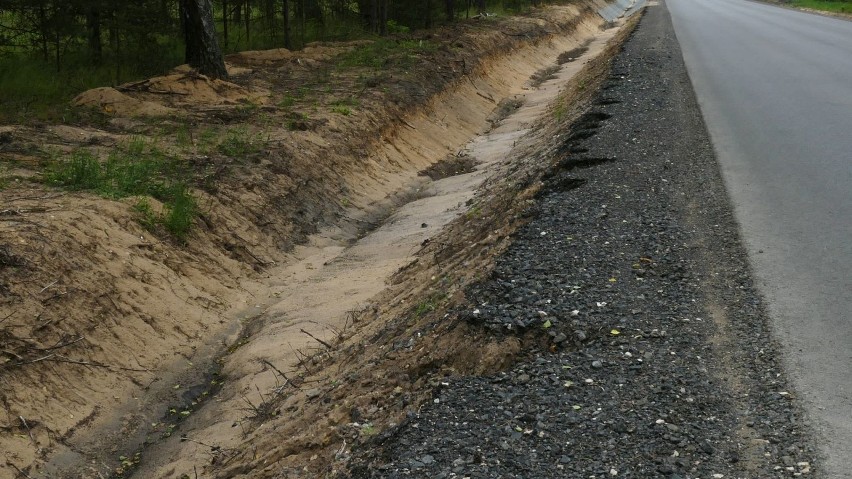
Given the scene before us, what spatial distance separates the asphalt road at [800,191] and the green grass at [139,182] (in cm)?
613

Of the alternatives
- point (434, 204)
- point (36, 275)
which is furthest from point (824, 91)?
point (36, 275)

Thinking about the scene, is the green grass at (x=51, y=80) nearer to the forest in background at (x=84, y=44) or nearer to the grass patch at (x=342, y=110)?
the forest in background at (x=84, y=44)

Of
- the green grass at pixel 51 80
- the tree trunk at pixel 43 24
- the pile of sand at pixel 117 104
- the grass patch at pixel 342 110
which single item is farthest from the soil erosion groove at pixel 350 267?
the tree trunk at pixel 43 24

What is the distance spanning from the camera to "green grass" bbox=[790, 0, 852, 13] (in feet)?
118

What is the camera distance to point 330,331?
879 cm

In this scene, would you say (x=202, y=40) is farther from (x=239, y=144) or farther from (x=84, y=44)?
(x=239, y=144)

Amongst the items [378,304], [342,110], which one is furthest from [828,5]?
[378,304]

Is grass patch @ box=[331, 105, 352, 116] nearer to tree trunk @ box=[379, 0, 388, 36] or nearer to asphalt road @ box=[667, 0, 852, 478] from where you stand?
asphalt road @ box=[667, 0, 852, 478]

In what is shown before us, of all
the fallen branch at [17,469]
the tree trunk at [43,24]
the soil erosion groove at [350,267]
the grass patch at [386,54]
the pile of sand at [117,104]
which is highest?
the tree trunk at [43,24]

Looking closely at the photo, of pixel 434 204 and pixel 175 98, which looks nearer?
pixel 434 204

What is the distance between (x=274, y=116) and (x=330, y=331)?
621cm

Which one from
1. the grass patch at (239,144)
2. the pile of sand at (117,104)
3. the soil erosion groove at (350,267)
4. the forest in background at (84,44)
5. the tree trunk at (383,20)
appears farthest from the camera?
the tree trunk at (383,20)

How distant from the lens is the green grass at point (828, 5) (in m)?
35.8

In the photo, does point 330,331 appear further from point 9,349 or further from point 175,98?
point 175,98
